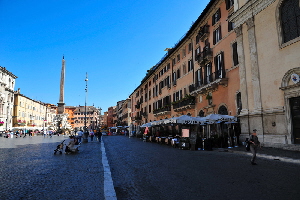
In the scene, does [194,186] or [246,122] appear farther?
[246,122]

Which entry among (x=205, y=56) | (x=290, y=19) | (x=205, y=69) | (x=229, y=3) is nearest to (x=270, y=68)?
(x=290, y=19)

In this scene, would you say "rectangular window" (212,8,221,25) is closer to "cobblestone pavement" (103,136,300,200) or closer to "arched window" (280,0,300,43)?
"arched window" (280,0,300,43)

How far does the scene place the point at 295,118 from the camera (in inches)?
541

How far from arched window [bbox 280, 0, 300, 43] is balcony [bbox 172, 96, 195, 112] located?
1335cm

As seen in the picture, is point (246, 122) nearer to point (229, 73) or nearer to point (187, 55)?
point (229, 73)

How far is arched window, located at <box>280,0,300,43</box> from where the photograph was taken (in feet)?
45.5

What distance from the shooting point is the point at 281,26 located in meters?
14.8

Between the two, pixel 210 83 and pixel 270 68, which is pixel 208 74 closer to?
pixel 210 83

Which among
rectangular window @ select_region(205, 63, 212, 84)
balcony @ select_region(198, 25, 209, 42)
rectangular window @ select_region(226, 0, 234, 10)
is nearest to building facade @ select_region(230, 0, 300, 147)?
rectangular window @ select_region(226, 0, 234, 10)

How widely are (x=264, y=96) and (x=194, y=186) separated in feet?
41.0

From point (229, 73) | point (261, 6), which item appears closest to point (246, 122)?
point (229, 73)

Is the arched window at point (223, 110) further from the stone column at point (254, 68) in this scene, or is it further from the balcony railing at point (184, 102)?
the balcony railing at point (184, 102)

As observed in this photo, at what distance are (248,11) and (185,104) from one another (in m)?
13.5

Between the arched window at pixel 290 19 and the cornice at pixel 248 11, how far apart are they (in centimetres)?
110
